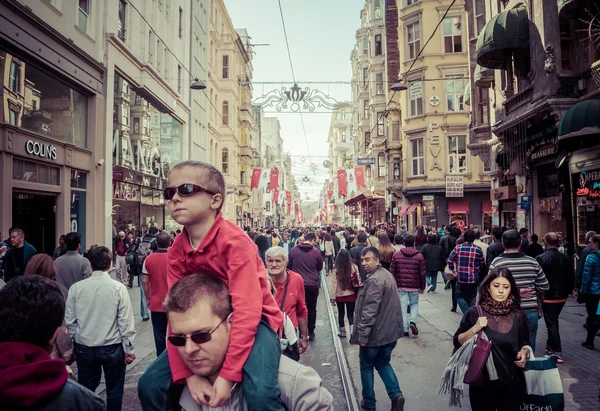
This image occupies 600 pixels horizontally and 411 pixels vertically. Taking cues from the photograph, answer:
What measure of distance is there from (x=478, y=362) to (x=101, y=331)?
347 centimetres

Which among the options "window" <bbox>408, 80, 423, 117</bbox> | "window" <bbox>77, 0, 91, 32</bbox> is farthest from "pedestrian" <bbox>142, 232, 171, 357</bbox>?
"window" <bbox>408, 80, 423, 117</bbox>

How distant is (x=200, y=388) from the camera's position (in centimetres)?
199

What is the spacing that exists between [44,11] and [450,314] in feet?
46.0

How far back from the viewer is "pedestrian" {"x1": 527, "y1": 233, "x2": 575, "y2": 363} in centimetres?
705

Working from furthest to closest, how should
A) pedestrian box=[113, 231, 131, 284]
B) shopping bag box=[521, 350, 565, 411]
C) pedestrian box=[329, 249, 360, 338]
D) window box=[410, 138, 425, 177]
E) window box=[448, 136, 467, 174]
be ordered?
window box=[410, 138, 425, 177], window box=[448, 136, 467, 174], pedestrian box=[113, 231, 131, 284], pedestrian box=[329, 249, 360, 338], shopping bag box=[521, 350, 565, 411]

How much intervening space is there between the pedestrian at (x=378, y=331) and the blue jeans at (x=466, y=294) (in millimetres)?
3771

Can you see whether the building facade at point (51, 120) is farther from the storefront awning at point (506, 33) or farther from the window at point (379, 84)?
the window at point (379, 84)

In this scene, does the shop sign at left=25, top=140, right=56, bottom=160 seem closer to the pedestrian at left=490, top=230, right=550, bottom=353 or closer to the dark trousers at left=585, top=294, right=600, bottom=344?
the pedestrian at left=490, top=230, right=550, bottom=353

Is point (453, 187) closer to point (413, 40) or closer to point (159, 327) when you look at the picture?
point (159, 327)

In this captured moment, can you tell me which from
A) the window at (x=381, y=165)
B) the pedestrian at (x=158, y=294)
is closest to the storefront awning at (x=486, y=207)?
the window at (x=381, y=165)

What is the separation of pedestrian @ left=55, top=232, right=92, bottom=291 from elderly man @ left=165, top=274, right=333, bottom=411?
15.6ft

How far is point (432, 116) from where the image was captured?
30.3m

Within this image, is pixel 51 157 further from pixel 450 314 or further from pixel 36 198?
pixel 450 314

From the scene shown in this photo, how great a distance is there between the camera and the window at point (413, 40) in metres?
30.6
